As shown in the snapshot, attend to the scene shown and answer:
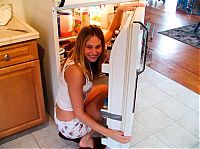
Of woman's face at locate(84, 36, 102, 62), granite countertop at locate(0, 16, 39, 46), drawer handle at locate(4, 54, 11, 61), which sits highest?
granite countertop at locate(0, 16, 39, 46)

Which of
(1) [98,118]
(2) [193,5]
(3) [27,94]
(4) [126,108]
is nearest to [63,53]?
(3) [27,94]

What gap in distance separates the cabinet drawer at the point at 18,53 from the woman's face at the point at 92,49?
0.35 meters

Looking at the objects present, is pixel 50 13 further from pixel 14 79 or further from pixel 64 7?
pixel 14 79

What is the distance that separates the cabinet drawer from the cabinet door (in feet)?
0.10

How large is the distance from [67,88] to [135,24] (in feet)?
2.07

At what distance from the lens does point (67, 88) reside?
4.46 feet

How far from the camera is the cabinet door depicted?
143 centimetres

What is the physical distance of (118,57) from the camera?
3.09ft

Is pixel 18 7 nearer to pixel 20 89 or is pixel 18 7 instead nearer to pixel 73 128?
pixel 20 89

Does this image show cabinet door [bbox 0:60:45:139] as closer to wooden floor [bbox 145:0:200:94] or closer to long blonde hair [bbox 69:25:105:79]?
long blonde hair [bbox 69:25:105:79]

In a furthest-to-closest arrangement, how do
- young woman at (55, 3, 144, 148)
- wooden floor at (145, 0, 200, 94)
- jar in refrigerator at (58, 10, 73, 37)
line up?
1. wooden floor at (145, 0, 200, 94)
2. jar in refrigerator at (58, 10, 73, 37)
3. young woman at (55, 3, 144, 148)

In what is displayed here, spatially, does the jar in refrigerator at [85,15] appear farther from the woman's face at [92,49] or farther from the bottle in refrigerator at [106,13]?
the woman's face at [92,49]

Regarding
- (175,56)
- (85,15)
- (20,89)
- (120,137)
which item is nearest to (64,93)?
(20,89)

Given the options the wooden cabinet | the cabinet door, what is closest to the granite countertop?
the wooden cabinet
